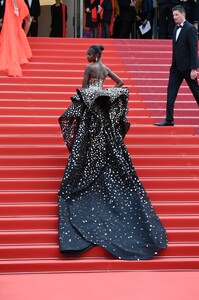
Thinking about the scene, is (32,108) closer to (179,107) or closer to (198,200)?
(179,107)

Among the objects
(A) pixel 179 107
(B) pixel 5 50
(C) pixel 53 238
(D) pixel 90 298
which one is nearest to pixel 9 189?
(C) pixel 53 238

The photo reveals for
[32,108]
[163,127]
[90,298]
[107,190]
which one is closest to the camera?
[90,298]

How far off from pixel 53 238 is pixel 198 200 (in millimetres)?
1879

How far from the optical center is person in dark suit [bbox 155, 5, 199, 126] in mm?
10461

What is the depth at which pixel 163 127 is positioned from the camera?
10.4 meters

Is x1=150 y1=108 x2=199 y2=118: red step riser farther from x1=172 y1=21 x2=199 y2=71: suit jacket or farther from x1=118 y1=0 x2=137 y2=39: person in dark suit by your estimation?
x1=118 y1=0 x2=137 y2=39: person in dark suit

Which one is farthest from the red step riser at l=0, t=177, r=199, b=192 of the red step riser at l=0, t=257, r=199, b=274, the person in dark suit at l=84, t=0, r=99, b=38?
the person in dark suit at l=84, t=0, r=99, b=38

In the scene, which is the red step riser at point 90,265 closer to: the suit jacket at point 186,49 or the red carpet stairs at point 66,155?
the red carpet stairs at point 66,155

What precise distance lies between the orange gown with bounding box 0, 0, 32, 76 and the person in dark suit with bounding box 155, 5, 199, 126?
9.62 ft

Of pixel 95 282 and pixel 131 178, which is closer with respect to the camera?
pixel 95 282

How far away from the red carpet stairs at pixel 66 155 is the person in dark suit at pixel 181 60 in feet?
1.21

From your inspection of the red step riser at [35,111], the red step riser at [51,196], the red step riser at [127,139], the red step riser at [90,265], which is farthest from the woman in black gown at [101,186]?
the red step riser at [35,111]

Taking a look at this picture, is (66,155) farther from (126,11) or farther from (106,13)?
(126,11)

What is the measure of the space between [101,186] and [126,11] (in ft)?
28.1
